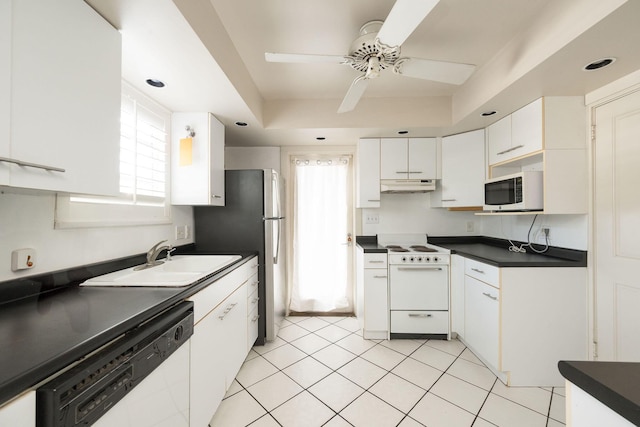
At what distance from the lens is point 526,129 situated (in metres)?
1.94

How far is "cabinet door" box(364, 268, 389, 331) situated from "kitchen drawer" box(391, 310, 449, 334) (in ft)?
0.34

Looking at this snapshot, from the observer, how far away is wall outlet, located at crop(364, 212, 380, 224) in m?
3.03

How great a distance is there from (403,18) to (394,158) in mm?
1801

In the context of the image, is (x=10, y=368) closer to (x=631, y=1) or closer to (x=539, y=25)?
(x=631, y=1)

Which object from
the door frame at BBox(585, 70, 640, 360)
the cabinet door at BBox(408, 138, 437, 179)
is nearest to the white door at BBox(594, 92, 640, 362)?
the door frame at BBox(585, 70, 640, 360)

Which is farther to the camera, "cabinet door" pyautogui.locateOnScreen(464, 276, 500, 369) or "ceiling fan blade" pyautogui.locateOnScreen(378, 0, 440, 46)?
"cabinet door" pyautogui.locateOnScreen(464, 276, 500, 369)

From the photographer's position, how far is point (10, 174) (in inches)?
28.6

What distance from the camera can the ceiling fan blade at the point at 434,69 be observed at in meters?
1.35

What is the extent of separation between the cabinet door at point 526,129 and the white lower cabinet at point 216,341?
2470 mm

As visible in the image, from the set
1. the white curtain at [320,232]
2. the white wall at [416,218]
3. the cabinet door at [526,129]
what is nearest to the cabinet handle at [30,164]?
the white curtain at [320,232]

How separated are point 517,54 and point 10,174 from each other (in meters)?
2.57

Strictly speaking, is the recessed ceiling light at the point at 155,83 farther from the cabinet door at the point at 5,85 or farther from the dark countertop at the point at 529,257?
the dark countertop at the point at 529,257

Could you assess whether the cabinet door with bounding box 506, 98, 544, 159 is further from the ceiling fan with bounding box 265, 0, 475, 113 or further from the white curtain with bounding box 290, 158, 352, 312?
the white curtain with bounding box 290, 158, 352, 312

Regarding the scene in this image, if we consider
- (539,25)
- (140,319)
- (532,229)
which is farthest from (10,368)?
(532,229)
